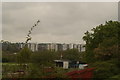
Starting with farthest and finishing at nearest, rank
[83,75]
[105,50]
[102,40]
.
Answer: [102,40], [105,50], [83,75]

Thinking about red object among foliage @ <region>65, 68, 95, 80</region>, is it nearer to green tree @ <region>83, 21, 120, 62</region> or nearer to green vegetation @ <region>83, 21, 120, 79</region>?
green vegetation @ <region>83, 21, 120, 79</region>

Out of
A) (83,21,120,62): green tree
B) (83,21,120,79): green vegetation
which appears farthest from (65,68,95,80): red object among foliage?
(83,21,120,62): green tree

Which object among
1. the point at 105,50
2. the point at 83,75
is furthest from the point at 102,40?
the point at 83,75

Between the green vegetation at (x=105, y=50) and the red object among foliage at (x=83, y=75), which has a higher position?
the green vegetation at (x=105, y=50)

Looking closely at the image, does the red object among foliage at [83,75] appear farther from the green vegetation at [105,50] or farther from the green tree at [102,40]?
the green tree at [102,40]

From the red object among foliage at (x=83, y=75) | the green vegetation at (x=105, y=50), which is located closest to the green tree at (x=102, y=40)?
the green vegetation at (x=105, y=50)

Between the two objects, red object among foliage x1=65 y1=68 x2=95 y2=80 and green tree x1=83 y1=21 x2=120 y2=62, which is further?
green tree x1=83 y1=21 x2=120 y2=62

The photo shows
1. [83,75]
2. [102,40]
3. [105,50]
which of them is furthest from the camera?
[102,40]

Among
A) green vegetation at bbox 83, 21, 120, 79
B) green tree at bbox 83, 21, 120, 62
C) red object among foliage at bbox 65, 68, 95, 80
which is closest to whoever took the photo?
green vegetation at bbox 83, 21, 120, 79

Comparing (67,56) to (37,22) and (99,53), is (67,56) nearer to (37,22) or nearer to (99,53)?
(99,53)

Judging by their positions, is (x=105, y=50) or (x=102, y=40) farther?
(x=102, y=40)

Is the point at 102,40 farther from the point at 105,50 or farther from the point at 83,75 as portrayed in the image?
the point at 83,75

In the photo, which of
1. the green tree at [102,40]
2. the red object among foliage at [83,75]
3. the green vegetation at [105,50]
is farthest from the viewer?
the green tree at [102,40]

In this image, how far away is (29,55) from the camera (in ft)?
47.7
